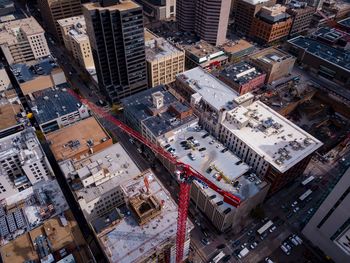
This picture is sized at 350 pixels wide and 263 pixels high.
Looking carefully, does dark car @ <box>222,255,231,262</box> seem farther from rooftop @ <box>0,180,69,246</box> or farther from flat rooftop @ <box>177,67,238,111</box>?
flat rooftop @ <box>177,67,238,111</box>

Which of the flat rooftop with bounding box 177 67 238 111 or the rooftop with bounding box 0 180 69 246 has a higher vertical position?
the flat rooftop with bounding box 177 67 238 111

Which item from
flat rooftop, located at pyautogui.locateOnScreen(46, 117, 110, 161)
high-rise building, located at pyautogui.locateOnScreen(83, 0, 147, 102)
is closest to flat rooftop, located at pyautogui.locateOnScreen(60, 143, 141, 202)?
flat rooftop, located at pyautogui.locateOnScreen(46, 117, 110, 161)

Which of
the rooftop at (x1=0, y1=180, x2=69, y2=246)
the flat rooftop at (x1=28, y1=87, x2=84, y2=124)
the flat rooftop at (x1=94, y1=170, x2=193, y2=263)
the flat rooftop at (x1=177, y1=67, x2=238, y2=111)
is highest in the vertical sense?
the flat rooftop at (x1=94, y1=170, x2=193, y2=263)

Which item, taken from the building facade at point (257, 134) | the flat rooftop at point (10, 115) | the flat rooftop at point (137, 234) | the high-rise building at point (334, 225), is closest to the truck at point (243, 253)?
the high-rise building at point (334, 225)

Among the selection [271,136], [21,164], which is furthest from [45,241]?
[271,136]

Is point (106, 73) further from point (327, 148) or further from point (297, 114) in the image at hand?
point (327, 148)

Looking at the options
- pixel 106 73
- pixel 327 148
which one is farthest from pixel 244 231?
pixel 106 73

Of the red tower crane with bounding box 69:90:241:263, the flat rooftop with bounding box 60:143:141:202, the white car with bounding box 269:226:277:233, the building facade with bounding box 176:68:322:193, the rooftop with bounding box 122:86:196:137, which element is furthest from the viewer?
the rooftop with bounding box 122:86:196:137
